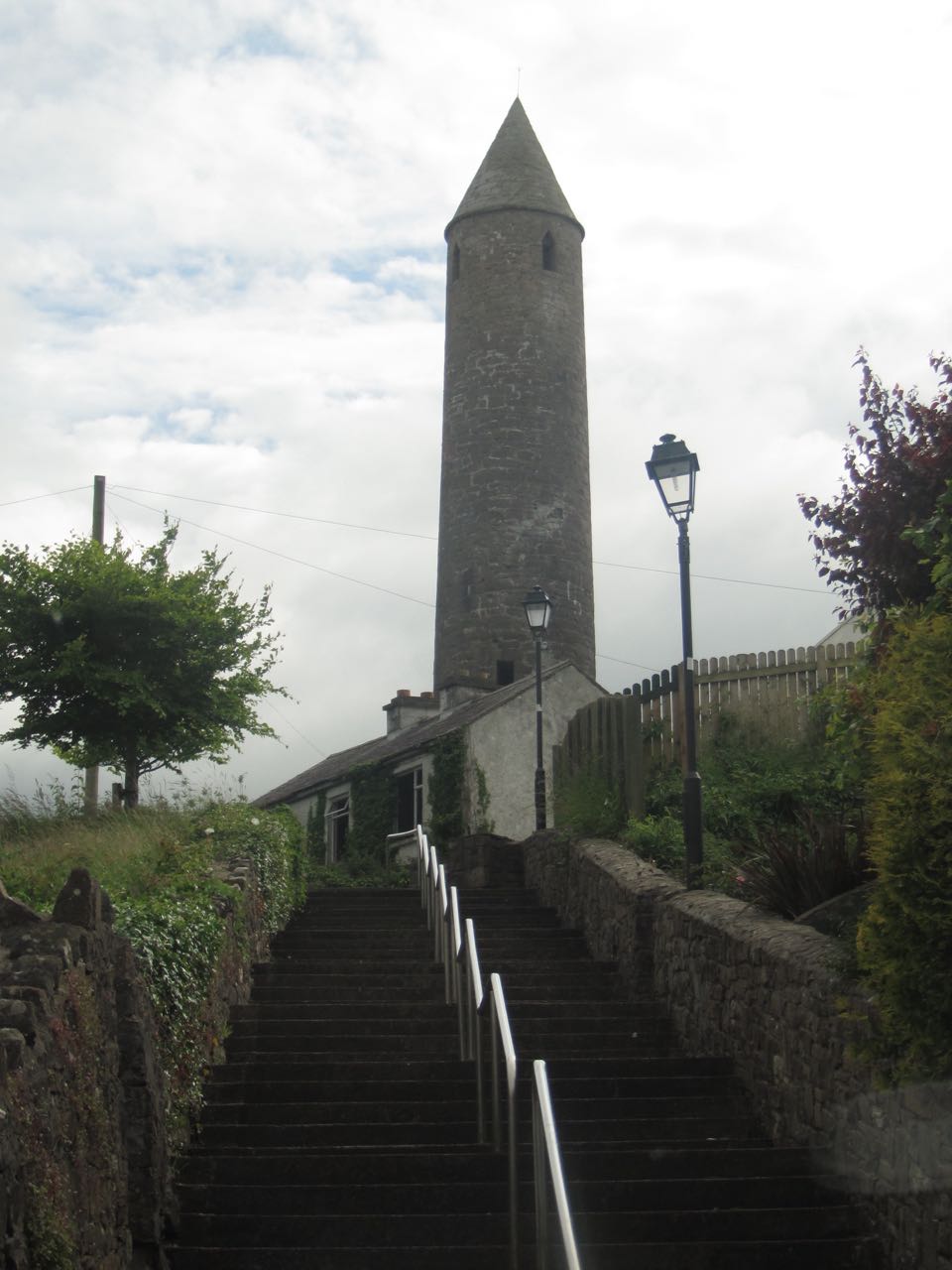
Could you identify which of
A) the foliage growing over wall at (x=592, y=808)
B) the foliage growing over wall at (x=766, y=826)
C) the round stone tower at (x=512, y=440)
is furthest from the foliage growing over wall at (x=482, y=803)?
the foliage growing over wall at (x=592, y=808)

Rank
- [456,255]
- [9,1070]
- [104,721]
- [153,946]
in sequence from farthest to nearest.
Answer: [456,255] < [104,721] < [153,946] < [9,1070]

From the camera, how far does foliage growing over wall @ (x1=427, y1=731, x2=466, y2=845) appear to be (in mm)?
26094

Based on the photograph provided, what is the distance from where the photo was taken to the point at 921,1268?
7094 millimetres

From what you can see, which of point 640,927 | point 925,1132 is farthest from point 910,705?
point 640,927

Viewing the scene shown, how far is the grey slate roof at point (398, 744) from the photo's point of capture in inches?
1072

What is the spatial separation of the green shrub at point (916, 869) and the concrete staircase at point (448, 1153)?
4.22 ft

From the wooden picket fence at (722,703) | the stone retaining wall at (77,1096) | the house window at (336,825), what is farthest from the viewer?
the house window at (336,825)

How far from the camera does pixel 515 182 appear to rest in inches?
1414

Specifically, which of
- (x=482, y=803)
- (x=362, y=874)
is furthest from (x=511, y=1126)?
(x=482, y=803)

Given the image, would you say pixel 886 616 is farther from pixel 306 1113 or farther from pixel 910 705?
pixel 306 1113

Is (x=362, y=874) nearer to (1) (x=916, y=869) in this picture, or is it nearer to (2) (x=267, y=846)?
(2) (x=267, y=846)

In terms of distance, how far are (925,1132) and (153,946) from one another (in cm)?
443

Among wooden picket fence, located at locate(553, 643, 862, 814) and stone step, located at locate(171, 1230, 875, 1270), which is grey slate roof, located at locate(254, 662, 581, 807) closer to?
wooden picket fence, located at locate(553, 643, 862, 814)

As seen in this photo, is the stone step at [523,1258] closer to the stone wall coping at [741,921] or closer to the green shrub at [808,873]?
the stone wall coping at [741,921]
